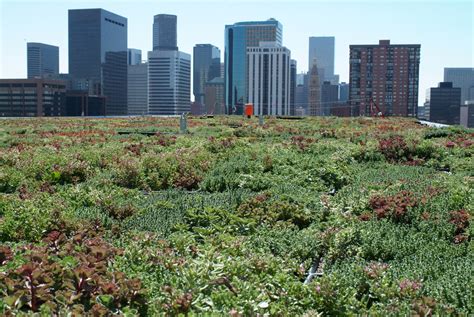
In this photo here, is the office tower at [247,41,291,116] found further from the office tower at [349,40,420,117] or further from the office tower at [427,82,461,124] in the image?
the office tower at [427,82,461,124]

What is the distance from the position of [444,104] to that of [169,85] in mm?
86326

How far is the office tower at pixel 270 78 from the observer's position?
465ft

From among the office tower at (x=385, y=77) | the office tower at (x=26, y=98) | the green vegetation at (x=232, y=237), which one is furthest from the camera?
the office tower at (x=385, y=77)

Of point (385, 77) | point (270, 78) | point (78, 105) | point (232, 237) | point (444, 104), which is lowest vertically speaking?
point (232, 237)

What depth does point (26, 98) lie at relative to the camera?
93312 mm

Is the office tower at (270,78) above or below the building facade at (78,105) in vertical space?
above

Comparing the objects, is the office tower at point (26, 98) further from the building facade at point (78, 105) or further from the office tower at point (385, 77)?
the office tower at point (385, 77)

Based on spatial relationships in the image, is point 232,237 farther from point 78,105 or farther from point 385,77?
point 385,77

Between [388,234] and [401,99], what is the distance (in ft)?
344

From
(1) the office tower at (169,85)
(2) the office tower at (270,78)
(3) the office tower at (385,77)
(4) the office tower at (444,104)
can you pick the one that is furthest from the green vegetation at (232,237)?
(1) the office tower at (169,85)

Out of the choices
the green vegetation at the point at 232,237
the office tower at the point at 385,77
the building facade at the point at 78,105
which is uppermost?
the office tower at the point at 385,77

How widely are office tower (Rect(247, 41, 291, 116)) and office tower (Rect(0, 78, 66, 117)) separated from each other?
56235 mm

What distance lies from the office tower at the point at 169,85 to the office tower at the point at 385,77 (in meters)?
74.5

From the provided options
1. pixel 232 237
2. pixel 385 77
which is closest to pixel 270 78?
pixel 385 77
